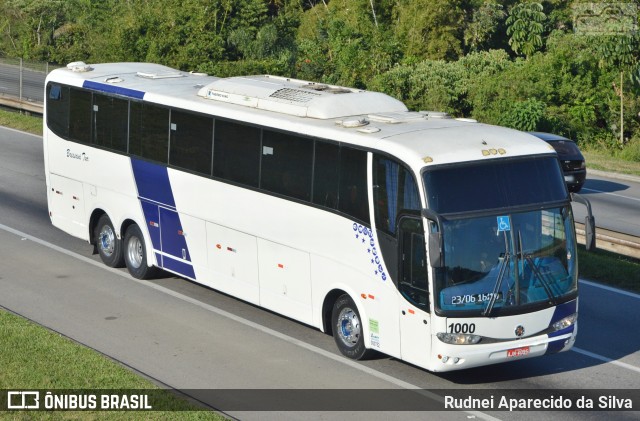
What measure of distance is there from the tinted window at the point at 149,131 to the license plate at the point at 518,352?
725cm

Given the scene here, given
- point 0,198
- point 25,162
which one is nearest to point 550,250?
point 0,198

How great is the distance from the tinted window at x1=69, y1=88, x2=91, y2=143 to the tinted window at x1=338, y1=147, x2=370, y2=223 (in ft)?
23.4

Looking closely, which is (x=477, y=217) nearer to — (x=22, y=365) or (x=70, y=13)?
(x=22, y=365)

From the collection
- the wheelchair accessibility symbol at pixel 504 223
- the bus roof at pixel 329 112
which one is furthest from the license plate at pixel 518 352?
the bus roof at pixel 329 112

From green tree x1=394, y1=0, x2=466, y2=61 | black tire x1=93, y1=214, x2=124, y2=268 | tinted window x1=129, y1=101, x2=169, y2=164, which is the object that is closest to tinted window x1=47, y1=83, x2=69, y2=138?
black tire x1=93, y1=214, x2=124, y2=268

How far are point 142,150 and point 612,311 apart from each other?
322 inches

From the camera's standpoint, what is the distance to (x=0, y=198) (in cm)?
2502

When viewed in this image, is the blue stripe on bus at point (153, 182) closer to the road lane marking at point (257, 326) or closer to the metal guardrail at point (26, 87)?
the road lane marking at point (257, 326)

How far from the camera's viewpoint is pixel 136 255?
1869 cm

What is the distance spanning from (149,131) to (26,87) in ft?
76.0

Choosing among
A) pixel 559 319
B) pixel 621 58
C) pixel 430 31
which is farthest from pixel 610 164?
pixel 559 319

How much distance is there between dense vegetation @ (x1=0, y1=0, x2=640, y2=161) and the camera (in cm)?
4291

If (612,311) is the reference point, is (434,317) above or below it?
above

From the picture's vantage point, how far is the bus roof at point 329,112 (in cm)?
1298
